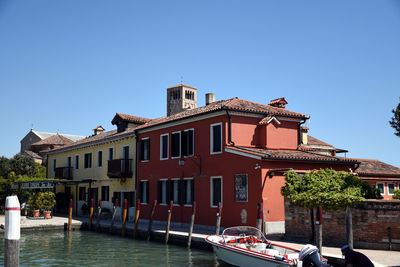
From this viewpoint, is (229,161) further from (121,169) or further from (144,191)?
(121,169)

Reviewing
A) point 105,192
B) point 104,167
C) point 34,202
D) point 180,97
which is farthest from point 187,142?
point 180,97

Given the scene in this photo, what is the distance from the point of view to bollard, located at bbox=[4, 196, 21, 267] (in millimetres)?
4599

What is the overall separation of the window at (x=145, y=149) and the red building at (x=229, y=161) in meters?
0.33

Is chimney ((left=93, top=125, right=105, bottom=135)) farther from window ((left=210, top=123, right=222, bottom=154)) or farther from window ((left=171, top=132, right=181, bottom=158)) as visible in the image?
window ((left=210, top=123, right=222, bottom=154))

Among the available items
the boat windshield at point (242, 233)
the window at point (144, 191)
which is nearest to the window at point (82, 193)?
the window at point (144, 191)

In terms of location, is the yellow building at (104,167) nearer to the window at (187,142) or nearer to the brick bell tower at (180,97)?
the window at (187,142)

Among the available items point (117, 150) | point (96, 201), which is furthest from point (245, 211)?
point (96, 201)

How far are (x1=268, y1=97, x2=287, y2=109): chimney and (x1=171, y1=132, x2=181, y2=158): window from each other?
5.93 metres

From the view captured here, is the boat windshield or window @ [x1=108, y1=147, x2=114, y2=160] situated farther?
window @ [x1=108, y1=147, x2=114, y2=160]

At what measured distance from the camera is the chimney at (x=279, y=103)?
81.2ft

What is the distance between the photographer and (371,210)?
45.2 ft

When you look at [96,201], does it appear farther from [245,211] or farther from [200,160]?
[245,211]

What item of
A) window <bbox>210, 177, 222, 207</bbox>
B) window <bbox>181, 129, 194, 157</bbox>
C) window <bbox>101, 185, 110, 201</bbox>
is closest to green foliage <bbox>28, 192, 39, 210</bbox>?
window <bbox>101, 185, 110, 201</bbox>

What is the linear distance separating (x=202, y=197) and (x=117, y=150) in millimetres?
10413
